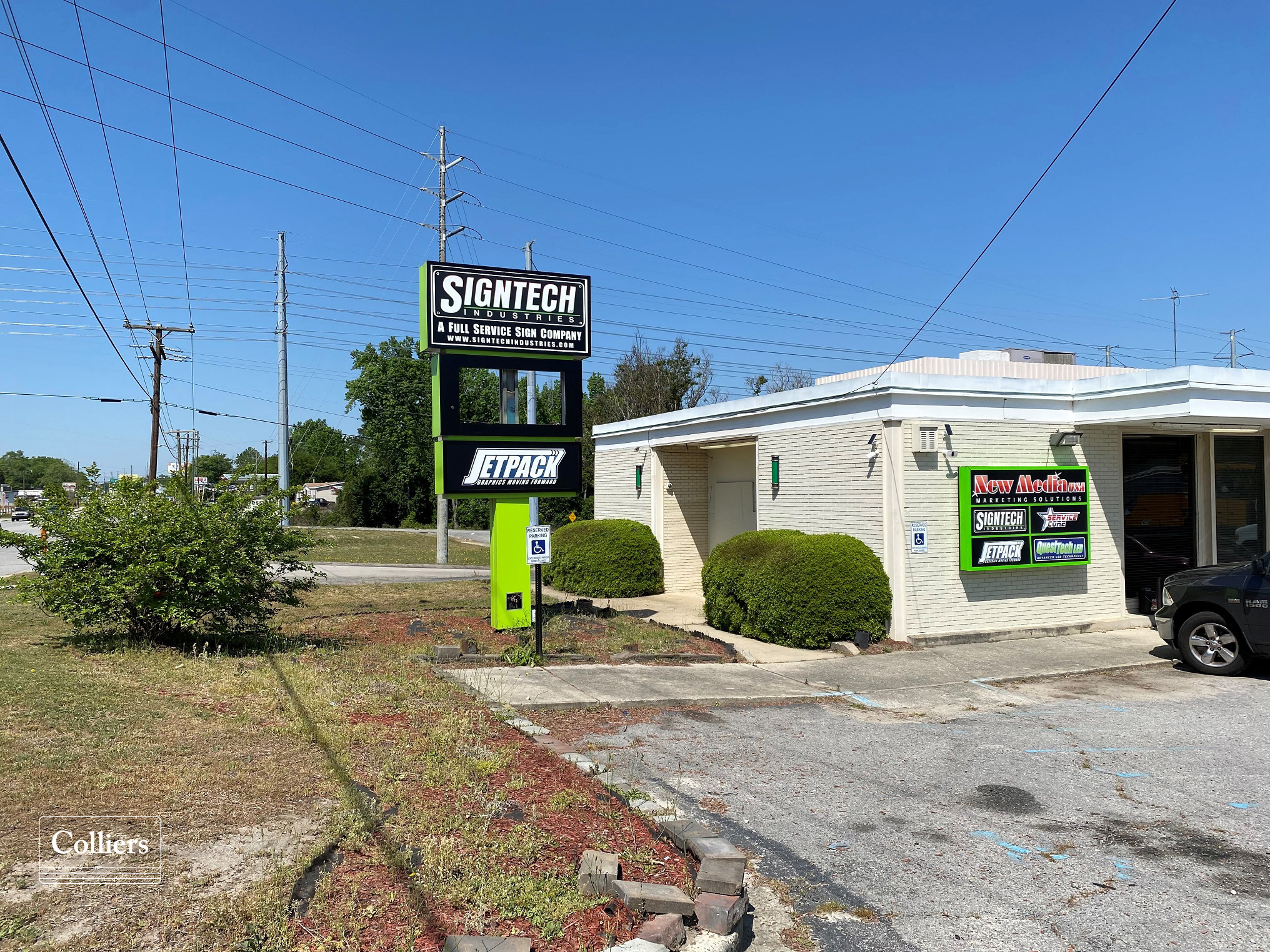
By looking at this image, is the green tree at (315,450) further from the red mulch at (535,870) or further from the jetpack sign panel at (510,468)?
the red mulch at (535,870)

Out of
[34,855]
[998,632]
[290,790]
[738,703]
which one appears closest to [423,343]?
[738,703]

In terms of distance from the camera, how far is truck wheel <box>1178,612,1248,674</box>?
11125 mm

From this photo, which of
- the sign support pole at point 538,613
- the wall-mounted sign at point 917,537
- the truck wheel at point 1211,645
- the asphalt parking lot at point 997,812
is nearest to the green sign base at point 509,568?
the sign support pole at point 538,613

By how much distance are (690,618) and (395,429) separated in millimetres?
48122

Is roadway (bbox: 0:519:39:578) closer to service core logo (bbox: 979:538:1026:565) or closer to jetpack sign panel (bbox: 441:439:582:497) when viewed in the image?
jetpack sign panel (bbox: 441:439:582:497)

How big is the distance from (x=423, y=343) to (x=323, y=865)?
9.10 meters

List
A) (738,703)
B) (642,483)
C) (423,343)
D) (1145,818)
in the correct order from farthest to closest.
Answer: (642,483) → (423,343) → (738,703) → (1145,818)

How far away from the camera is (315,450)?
102 metres

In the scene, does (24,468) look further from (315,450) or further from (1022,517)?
(1022,517)

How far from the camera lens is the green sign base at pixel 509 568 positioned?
13117mm

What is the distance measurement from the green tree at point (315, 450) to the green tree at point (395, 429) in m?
35.2

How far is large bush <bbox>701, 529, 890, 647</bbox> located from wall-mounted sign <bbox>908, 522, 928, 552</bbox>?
57 centimetres

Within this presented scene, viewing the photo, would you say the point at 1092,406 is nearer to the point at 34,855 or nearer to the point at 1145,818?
the point at 1145,818

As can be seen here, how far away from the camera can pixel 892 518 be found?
1319 cm
